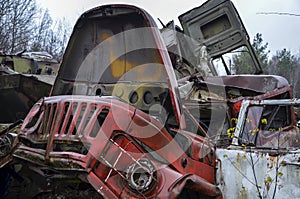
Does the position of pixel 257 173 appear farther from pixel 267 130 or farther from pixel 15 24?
pixel 15 24

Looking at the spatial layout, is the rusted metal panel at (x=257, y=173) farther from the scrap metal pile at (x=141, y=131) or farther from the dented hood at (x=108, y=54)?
the dented hood at (x=108, y=54)

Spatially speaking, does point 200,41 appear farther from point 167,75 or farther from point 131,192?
point 131,192

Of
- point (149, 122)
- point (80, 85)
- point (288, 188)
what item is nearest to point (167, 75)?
point (149, 122)

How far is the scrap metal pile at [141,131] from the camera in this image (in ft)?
9.76

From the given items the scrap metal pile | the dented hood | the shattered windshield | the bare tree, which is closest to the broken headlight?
the scrap metal pile

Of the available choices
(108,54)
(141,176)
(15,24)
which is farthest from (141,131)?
(15,24)

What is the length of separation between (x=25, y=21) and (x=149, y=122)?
2526 centimetres

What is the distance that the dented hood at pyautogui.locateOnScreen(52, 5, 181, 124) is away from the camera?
423 centimetres

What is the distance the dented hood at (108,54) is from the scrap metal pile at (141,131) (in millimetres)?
11

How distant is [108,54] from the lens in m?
4.55

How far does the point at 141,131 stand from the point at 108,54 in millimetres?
1670

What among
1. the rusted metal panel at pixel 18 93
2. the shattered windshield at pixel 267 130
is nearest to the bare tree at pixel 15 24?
the rusted metal panel at pixel 18 93

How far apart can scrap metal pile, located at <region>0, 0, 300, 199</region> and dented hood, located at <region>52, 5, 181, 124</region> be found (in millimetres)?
11

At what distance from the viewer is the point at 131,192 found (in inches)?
113
